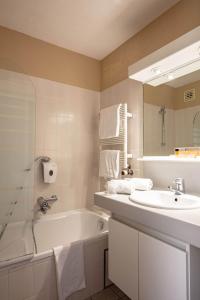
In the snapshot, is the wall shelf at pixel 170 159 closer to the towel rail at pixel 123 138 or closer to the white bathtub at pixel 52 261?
the towel rail at pixel 123 138

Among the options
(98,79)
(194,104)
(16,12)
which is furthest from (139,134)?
(16,12)

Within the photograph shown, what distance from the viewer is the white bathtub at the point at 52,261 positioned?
1292 millimetres

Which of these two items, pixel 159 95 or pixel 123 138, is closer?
pixel 159 95

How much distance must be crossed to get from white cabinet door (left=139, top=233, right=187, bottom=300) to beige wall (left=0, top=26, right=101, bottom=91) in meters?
1.94

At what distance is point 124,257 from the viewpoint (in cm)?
130

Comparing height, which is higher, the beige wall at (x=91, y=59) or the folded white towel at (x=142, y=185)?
the beige wall at (x=91, y=59)

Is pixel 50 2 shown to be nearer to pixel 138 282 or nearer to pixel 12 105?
pixel 12 105

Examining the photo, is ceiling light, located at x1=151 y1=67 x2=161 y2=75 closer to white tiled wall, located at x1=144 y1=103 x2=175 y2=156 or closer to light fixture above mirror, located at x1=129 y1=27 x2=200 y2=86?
light fixture above mirror, located at x1=129 y1=27 x2=200 y2=86

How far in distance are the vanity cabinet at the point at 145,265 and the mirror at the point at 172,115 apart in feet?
2.65

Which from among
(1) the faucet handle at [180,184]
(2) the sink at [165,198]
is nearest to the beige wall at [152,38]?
(1) the faucet handle at [180,184]

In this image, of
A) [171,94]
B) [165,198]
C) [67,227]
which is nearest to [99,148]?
[67,227]

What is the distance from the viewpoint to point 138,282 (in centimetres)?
118

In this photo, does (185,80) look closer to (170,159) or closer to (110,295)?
(170,159)

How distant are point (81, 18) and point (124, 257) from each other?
2.08m
